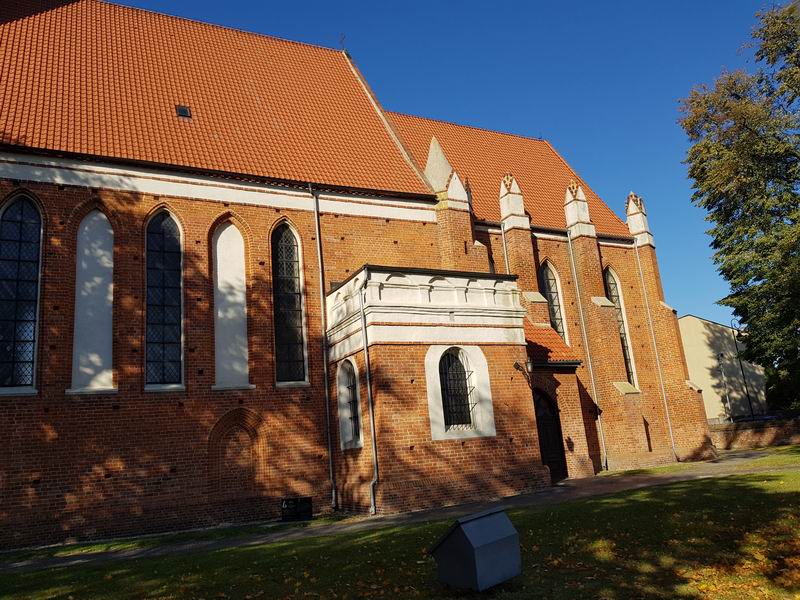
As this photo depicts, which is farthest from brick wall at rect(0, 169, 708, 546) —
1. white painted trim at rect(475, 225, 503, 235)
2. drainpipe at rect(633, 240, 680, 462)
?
drainpipe at rect(633, 240, 680, 462)

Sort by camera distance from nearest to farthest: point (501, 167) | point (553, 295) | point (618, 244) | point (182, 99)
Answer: point (182, 99) < point (553, 295) < point (618, 244) < point (501, 167)

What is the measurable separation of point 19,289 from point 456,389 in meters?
10.1

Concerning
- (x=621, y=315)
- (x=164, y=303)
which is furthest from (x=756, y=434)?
(x=164, y=303)

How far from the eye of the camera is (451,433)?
14.7 meters

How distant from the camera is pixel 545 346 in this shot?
1881cm

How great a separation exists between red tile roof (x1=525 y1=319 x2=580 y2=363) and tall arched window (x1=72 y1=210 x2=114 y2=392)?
11103mm

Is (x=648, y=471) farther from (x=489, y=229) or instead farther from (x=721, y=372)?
(x=721, y=372)

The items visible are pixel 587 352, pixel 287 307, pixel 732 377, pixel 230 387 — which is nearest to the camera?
pixel 230 387

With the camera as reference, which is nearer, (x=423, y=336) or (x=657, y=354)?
(x=423, y=336)

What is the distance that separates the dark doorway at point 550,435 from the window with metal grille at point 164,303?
33.1 ft

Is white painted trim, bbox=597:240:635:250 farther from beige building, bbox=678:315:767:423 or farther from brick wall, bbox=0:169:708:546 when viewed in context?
beige building, bbox=678:315:767:423

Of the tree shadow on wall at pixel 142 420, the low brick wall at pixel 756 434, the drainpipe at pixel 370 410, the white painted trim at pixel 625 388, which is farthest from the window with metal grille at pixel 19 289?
the low brick wall at pixel 756 434

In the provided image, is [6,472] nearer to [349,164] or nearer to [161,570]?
[161,570]

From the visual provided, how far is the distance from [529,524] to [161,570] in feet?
18.0
